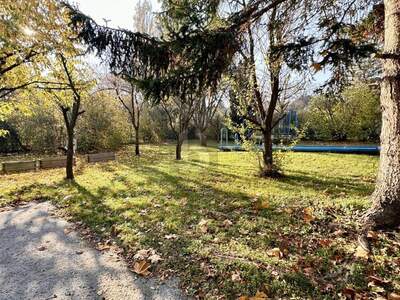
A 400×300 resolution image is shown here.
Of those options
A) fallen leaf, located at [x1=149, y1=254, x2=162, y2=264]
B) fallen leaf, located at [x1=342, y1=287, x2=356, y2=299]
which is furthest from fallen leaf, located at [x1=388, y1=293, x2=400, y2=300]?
fallen leaf, located at [x1=149, y1=254, x2=162, y2=264]

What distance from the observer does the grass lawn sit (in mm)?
2318

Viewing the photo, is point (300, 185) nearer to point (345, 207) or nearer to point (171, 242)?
point (345, 207)

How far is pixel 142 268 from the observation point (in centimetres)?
273

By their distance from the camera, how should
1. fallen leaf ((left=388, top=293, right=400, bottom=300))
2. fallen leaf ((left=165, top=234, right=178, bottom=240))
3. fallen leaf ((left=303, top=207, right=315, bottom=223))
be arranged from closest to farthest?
fallen leaf ((left=388, top=293, right=400, bottom=300))
fallen leaf ((left=165, top=234, right=178, bottom=240))
fallen leaf ((left=303, top=207, right=315, bottom=223))

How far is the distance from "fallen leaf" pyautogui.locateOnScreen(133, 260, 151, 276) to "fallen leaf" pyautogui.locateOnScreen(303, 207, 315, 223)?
2254mm

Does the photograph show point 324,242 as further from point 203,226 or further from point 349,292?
point 203,226

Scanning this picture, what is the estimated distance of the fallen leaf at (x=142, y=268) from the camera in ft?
8.74

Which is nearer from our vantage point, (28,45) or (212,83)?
(212,83)

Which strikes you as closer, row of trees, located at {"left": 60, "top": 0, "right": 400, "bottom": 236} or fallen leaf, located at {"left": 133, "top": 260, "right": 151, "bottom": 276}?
fallen leaf, located at {"left": 133, "top": 260, "right": 151, "bottom": 276}

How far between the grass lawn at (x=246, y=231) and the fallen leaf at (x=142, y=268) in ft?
0.24

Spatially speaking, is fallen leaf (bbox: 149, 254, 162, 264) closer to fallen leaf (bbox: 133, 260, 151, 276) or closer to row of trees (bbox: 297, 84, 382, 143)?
fallen leaf (bbox: 133, 260, 151, 276)

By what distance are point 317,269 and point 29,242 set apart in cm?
390

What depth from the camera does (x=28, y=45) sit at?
20.2ft

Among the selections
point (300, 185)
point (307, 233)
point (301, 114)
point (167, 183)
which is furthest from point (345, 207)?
point (301, 114)
